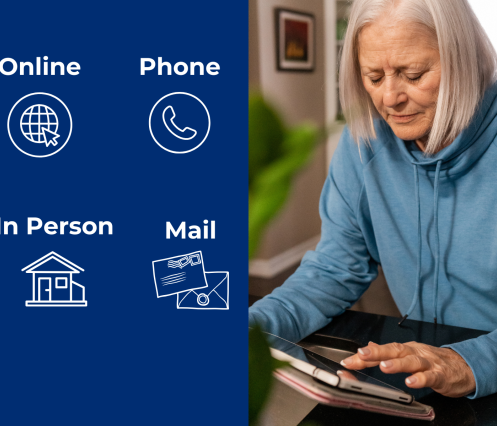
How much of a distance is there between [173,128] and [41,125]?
0.26 feet

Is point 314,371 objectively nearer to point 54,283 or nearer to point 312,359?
point 312,359

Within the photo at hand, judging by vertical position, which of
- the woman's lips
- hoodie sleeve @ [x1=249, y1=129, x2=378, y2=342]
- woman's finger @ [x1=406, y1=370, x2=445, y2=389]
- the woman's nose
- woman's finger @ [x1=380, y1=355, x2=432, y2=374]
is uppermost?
the woman's nose

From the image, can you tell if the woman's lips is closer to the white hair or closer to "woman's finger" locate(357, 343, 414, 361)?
the white hair

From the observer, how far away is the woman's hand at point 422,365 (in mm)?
665

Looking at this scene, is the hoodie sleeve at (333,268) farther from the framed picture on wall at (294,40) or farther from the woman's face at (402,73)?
the framed picture on wall at (294,40)

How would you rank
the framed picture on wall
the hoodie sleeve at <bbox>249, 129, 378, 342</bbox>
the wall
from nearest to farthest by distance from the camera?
the hoodie sleeve at <bbox>249, 129, 378, 342</bbox> → the wall → the framed picture on wall

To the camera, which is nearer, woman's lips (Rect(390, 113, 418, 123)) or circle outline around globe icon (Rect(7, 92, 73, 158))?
circle outline around globe icon (Rect(7, 92, 73, 158))

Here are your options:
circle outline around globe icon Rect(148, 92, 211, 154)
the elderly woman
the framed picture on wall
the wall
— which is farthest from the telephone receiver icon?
the framed picture on wall

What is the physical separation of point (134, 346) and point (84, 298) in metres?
0.04

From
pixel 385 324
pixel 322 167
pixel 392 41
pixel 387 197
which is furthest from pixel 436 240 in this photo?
pixel 322 167

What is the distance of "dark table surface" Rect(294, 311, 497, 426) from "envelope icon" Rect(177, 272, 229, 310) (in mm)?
412

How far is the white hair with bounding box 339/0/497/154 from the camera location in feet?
3.10

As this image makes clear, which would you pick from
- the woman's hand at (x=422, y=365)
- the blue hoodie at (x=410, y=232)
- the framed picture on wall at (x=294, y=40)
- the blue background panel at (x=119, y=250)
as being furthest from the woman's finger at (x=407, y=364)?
the framed picture on wall at (x=294, y=40)

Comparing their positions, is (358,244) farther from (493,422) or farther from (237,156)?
(237,156)
